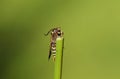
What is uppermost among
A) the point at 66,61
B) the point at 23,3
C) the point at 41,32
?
the point at 23,3

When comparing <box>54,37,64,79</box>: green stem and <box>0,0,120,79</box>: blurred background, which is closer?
<box>54,37,64,79</box>: green stem

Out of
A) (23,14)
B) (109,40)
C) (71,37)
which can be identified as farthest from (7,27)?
(109,40)

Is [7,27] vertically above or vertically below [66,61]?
above

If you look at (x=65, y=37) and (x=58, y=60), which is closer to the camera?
(x=58, y=60)

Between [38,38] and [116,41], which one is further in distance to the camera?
[38,38]

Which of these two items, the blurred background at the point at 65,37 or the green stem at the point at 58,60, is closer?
the green stem at the point at 58,60

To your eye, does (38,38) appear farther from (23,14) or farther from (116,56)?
(116,56)
